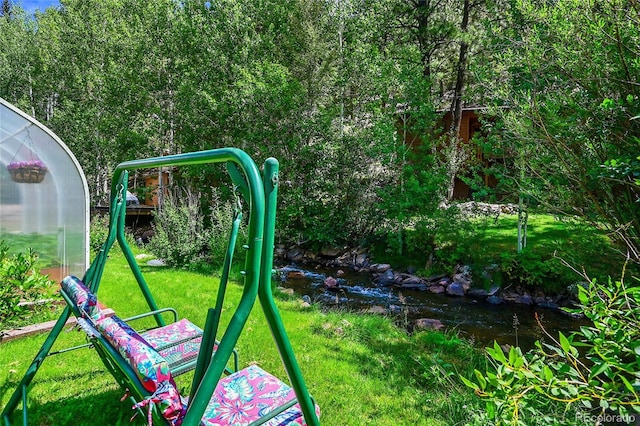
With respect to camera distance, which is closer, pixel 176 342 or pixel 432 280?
pixel 176 342

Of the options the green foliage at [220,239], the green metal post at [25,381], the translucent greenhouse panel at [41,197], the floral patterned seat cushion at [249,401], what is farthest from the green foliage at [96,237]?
the floral patterned seat cushion at [249,401]

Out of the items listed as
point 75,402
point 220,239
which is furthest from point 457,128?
point 75,402

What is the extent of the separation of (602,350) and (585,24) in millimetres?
3492

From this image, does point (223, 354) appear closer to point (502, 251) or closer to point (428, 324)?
point (428, 324)

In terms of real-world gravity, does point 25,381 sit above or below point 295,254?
above

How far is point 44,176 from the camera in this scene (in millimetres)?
Answer: 4719

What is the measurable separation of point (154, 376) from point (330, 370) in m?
2.46

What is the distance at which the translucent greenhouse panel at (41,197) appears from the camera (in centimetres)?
441

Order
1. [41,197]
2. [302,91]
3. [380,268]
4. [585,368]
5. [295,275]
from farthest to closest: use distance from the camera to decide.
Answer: [302,91] → [380,268] → [295,275] → [41,197] → [585,368]

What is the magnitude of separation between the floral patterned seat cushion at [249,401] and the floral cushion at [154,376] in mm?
425

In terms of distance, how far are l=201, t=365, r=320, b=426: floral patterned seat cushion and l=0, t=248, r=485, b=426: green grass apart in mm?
871

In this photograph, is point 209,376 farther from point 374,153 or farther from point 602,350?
point 374,153

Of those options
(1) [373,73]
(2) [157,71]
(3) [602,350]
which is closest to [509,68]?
(1) [373,73]

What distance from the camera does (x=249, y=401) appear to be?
6.82 feet
